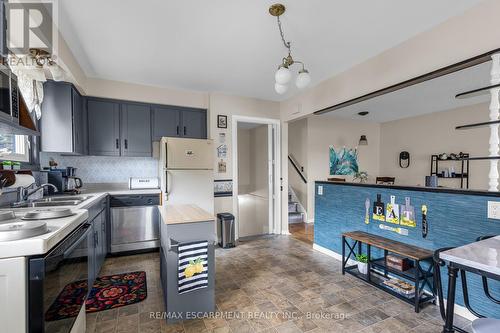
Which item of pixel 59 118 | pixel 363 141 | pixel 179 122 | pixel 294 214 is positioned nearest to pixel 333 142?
pixel 363 141

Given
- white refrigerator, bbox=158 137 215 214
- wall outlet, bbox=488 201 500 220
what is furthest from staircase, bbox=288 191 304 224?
wall outlet, bbox=488 201 500 220

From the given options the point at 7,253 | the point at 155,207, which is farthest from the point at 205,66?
the point at 7,253

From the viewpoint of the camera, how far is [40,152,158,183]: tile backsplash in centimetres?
361

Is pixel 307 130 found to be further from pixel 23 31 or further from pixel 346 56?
pixel 23 31

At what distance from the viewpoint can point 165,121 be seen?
3898 mm

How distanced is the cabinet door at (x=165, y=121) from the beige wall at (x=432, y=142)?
18.0 feet

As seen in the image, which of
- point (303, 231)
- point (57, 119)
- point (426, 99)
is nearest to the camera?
point (57, 119)

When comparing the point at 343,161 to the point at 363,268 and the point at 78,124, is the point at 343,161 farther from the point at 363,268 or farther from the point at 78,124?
the point at 78,124

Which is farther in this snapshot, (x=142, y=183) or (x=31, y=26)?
(x=142, y=183)

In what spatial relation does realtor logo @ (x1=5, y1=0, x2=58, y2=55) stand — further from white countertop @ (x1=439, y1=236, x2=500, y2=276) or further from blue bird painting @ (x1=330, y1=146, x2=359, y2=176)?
blue bird painting @ (x1=330, y1=146, x2=359, y2=176)

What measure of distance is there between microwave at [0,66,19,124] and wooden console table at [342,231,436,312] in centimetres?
322

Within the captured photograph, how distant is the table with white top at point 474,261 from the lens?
1233mm

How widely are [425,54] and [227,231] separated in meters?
3.32

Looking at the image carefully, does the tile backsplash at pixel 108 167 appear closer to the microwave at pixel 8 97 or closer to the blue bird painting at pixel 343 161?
the microwave at pixel 8 97
